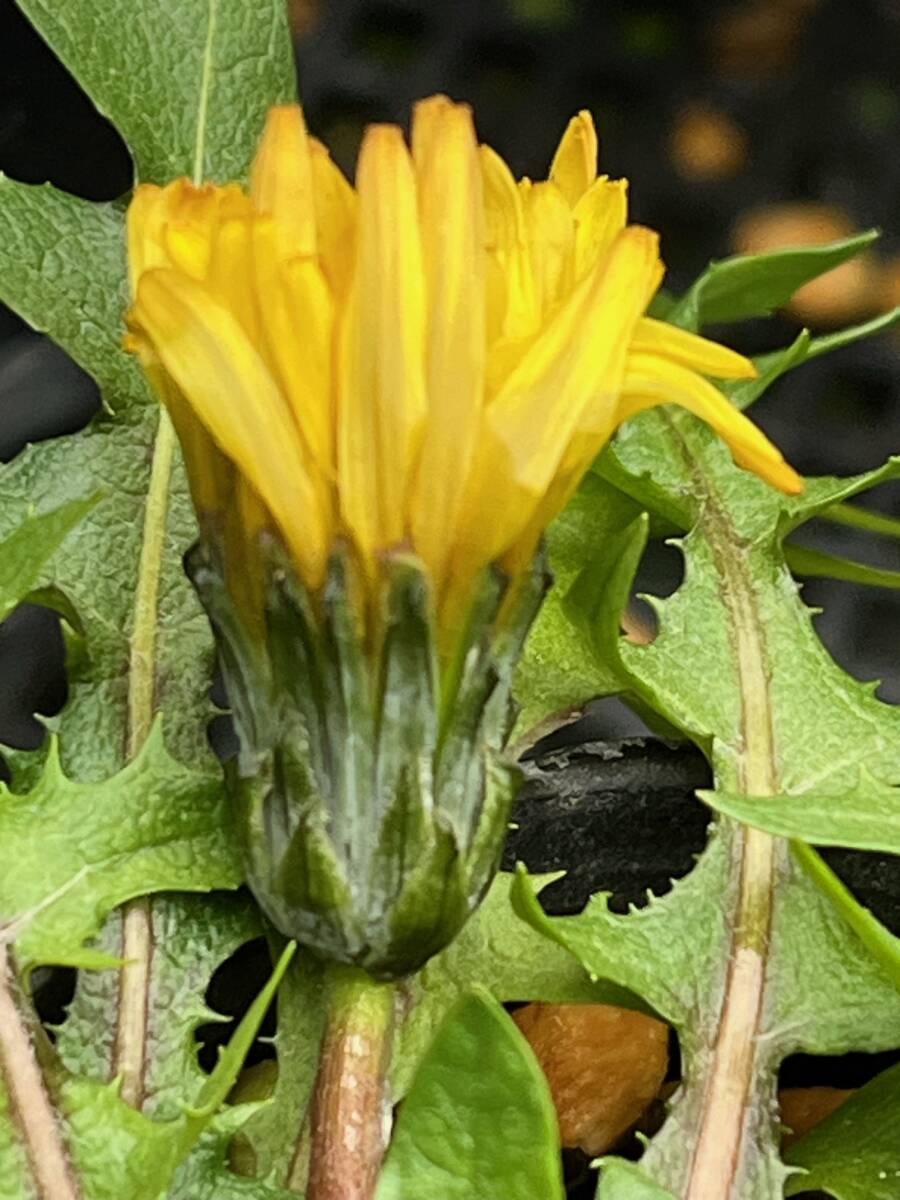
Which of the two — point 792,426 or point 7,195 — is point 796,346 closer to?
point 7,195

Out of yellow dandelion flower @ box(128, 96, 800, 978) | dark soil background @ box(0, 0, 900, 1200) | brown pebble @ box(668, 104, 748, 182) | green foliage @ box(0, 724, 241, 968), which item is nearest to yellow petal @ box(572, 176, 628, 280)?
yellow dandelion flower @ box(128, 96, 800, 978)

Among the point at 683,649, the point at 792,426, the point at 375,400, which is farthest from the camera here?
the point at 792,426

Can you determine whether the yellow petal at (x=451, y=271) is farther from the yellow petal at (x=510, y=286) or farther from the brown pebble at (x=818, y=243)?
the brown pebble at (x=818, y=243)

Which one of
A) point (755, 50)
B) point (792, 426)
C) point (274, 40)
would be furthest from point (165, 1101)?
point (755, 50)

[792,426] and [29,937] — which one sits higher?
[792,426]

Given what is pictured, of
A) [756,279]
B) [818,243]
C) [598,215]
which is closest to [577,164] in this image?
[598,215]

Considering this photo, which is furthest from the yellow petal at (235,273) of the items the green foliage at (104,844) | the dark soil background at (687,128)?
the dark soil background at (687,128)

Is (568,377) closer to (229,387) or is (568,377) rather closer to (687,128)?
(229,387)
